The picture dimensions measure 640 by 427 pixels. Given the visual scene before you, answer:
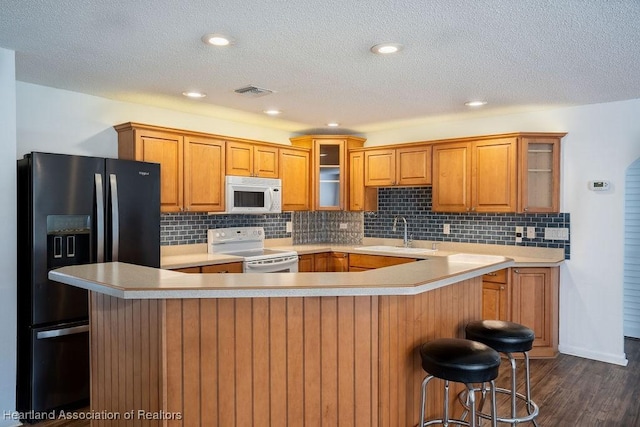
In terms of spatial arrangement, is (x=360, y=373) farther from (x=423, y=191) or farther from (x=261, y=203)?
(x=423, y=191)

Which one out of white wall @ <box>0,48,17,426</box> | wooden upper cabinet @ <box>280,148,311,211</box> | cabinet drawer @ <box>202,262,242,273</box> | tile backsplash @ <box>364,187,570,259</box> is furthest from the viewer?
wooden upper cabinet @ <box>280,148,311,211</box>

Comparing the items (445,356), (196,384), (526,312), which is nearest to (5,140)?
(196,384)

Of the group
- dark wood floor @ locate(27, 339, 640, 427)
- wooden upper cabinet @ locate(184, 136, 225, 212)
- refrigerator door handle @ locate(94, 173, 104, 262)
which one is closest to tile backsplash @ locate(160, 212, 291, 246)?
wooden upper cabinet @ locate(184, 136, 225, 212)

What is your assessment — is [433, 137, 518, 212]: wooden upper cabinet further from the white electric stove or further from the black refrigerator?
the black refrigerator

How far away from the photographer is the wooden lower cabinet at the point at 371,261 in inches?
195

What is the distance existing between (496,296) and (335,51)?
9.16 ft

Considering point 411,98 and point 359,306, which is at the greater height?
point 411,98

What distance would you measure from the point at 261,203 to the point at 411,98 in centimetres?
193

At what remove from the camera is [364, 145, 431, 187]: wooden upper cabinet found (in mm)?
5070

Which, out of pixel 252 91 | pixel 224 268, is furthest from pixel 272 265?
pixel 252 91

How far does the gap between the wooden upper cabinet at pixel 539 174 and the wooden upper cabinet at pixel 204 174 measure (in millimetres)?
2934

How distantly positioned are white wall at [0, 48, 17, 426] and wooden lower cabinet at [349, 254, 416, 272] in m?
3.33

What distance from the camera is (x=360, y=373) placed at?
2232mm

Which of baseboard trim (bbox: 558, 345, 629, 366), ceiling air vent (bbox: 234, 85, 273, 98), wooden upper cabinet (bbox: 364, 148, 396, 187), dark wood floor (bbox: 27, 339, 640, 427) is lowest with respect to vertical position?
dark wood floor (bbox: 27, 339, 640, 427)
